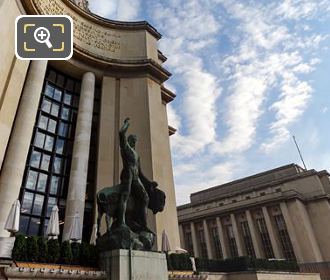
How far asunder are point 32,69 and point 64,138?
20.5 ft

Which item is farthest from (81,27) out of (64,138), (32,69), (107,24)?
(64,138)

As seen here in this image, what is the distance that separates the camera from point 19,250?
409 inches

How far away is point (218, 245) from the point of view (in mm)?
50125

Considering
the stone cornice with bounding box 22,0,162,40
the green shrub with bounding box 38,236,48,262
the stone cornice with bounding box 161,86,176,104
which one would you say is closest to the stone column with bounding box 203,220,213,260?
the stone cornice with bounding box 161,86,176,104

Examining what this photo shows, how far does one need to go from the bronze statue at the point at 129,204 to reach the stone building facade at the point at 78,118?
8.62 metres

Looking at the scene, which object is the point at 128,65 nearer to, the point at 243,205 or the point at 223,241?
the point at 243,205

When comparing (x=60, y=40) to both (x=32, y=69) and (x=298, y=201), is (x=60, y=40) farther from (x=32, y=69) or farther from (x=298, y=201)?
(x=298, y=201)

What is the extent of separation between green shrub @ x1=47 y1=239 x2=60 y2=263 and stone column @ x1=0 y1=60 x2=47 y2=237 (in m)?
5.94

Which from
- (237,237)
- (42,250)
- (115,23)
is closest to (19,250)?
(42,250)

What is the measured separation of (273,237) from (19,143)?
136 ft

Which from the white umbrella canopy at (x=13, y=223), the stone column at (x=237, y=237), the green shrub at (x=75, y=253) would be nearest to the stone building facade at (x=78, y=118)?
the white umbrella canopy at (x=13, y=223)

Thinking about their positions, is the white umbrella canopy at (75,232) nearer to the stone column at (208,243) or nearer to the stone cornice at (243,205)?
the stone cornice at (243,205)

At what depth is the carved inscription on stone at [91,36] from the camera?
26.9 metres

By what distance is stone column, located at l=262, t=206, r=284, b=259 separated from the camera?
145ft
